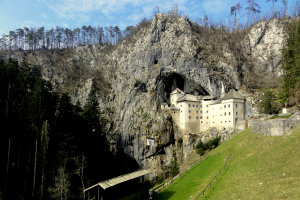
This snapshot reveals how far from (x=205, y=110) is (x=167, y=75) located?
1565 centimetres

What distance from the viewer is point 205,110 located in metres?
62.2

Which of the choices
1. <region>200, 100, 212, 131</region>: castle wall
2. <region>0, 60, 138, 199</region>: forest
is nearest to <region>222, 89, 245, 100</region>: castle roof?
<region>200, 100, 212, 131</region>: castle wall

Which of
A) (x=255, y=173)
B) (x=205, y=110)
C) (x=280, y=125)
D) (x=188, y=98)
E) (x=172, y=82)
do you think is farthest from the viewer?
(x=172, y=82)

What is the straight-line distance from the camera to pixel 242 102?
57094 mm

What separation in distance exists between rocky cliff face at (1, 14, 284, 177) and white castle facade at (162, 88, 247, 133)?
2.49 m

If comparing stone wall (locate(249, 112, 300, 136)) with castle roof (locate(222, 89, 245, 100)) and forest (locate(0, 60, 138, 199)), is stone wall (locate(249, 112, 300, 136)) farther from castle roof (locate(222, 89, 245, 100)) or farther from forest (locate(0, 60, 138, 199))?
forest (locate(0, 60, 138, 199))

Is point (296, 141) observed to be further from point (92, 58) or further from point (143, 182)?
point (92, 58)

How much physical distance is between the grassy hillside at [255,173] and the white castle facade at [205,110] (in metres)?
20.6

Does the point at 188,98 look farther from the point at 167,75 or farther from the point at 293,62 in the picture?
the point at 293,62

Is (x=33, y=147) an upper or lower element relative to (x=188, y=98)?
lower

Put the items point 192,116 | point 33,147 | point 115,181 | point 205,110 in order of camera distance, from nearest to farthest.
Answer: point 115,181, point 33,147, point 205,110, point 192,116

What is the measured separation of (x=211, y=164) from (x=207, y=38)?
5243 centimetres

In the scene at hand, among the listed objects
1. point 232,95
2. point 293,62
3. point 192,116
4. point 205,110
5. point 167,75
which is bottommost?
point 192,116

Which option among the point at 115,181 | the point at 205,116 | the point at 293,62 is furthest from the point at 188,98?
the point at 115,181
